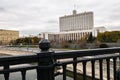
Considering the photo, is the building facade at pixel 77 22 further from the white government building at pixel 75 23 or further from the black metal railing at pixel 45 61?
the black metal railing at pixel 45 61

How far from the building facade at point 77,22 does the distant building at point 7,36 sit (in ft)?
108

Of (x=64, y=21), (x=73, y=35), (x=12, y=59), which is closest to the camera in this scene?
(x=12, y=59)

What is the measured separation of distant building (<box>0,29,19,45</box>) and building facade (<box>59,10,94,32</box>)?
108 feet

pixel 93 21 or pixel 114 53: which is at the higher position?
pixel 93 21

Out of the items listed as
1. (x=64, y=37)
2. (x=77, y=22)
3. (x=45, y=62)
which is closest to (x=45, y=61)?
(x=45, y=62)

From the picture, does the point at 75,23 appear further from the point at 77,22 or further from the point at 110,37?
the point at 110,37

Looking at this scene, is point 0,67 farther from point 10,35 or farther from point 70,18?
point 70,18

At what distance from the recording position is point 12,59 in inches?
78.8

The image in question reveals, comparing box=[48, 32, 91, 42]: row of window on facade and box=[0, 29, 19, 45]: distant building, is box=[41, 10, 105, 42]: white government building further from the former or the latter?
box=[0, 29, 19, 45]: distant building

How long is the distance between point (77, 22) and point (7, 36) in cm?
4399

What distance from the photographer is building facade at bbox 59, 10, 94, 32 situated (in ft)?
389

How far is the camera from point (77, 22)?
122938 millimetres

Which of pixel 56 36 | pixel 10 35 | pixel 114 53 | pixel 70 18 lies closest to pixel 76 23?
pixel 70 18

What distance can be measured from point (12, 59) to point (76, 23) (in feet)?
400
